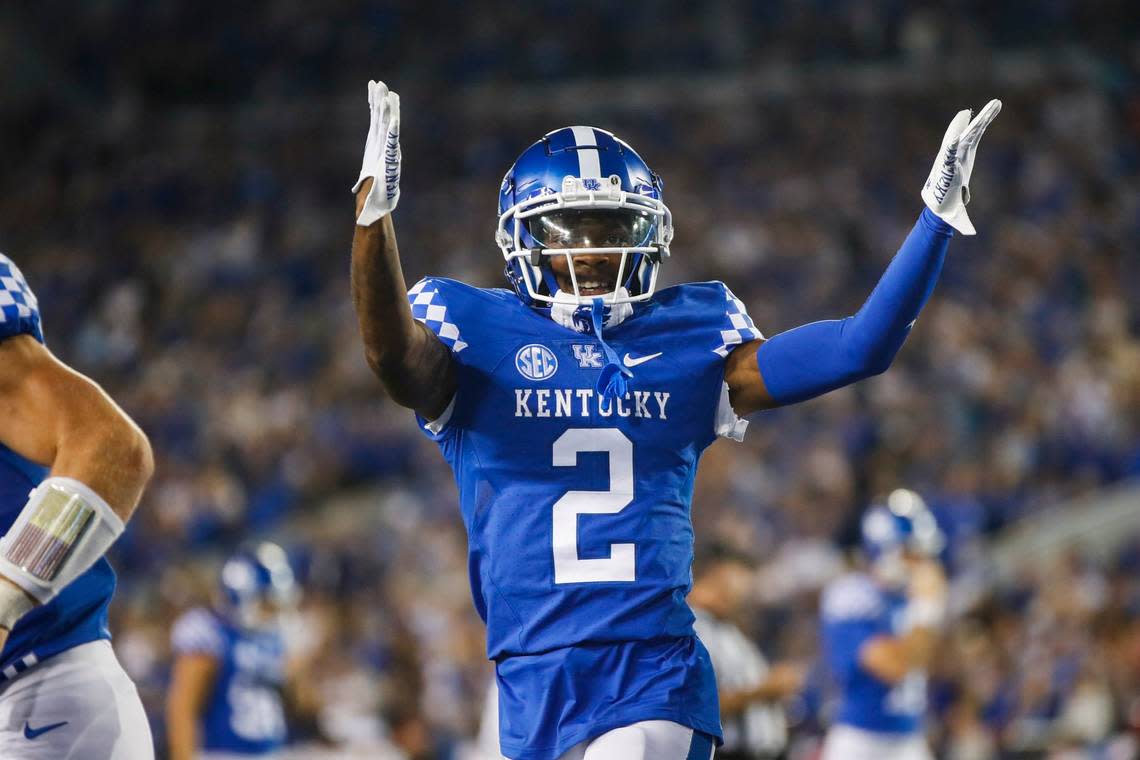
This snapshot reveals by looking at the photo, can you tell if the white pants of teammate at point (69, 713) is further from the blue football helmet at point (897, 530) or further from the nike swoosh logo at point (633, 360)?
the blue football helmet at point (897, 530)

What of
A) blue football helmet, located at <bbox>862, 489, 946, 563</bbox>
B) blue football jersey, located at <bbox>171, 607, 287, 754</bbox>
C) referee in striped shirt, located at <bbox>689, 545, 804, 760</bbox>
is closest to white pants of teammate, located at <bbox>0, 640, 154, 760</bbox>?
referee in striped shirt, located at <bbox>689, 545, 804, 760</bbox>

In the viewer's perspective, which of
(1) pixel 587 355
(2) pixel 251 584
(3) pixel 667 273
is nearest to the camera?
(1) pixel 587 355

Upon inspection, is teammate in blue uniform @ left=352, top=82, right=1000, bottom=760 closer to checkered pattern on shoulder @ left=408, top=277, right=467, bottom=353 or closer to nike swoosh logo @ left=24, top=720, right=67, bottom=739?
checkered pattern on shoulder @ left=408, top=277, right=467, bottom=353

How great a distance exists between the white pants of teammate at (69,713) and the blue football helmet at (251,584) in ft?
14.6

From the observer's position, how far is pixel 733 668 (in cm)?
569

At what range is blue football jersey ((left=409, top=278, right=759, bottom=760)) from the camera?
302 centimetres

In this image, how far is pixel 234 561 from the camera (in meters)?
7.35

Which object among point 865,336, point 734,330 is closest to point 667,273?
point 734,330

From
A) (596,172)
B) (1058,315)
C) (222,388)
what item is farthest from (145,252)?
(596,172)

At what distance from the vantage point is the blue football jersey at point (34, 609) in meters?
2.80

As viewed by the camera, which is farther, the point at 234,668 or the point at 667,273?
the point at 667,273

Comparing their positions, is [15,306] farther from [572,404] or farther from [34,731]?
[572,404]

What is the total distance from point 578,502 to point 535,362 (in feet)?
1.03

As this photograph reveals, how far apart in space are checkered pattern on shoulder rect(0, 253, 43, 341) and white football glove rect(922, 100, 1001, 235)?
175cm
